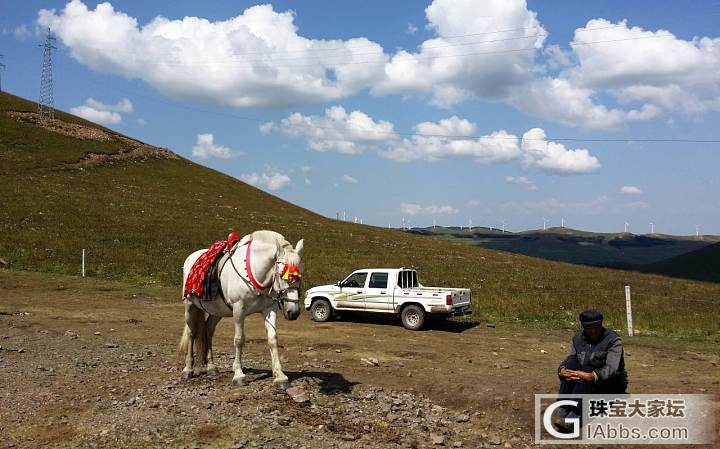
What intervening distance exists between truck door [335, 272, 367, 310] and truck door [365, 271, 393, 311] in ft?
0.76

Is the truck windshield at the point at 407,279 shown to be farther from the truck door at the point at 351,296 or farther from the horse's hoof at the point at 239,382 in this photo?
the horse's hoof at the point at 239,382

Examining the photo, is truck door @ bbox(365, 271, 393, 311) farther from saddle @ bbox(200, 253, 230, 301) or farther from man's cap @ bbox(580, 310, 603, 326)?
man's cap @ bbox(580, 310, 603, 326)

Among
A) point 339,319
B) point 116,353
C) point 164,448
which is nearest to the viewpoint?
point 164,448

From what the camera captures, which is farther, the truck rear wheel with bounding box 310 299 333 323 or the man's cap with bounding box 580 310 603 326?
the truck rear wheel with bounding box 310 299 333 323

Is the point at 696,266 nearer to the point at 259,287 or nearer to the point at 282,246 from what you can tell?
the point at 282,246

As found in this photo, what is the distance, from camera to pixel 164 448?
6496 mm

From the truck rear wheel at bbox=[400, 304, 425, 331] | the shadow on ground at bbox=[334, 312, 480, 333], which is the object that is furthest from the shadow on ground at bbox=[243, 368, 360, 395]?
the shadow on ground at bbox=[334, 312, 480, 333]

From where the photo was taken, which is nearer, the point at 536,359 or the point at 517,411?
the point at 517,411

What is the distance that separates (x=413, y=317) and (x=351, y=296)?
2.46 m

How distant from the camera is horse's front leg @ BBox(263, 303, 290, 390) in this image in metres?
8.39

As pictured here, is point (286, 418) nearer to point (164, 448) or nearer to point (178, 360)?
point (164, 448)

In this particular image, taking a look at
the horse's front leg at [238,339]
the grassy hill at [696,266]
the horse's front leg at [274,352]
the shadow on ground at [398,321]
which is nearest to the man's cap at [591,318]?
the horse's front leg at [274,352]

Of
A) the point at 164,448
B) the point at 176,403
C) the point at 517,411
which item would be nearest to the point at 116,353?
the point at 176,403

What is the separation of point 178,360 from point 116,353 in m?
1.69
